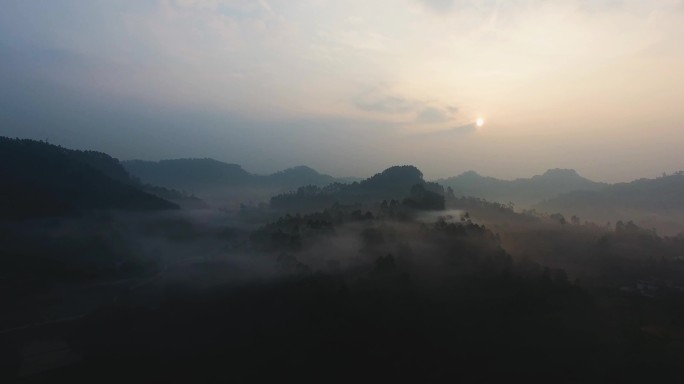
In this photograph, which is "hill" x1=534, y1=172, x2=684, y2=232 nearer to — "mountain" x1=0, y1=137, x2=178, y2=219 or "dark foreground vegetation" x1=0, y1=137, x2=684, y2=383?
"dark foreground vegetation" x1=0, y1=137, x2=684, y2=383

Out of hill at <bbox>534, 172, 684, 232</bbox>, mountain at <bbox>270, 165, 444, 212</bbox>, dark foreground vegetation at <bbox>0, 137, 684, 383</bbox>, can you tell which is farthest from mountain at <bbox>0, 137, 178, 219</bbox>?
hill at <bbox>534, 172, 684, 232</bbox>

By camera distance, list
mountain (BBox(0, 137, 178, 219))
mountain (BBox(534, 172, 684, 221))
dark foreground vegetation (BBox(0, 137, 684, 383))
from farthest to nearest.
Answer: mountain (BBox(534, 172, 684, 221)), mountain (BBox(0, 137, 178, 219)), dark foreground vegetation (BBox(0, 137, 684, 383))

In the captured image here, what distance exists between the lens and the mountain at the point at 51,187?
94562 mm

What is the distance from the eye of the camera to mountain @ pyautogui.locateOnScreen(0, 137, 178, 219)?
94.6m

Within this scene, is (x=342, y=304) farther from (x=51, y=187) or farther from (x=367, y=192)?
(x=367, y=192)

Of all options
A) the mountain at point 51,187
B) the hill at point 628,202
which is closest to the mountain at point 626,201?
the hill at point 628,202

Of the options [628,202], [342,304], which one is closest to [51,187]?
[342,304]

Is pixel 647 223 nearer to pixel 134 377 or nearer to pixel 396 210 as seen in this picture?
pixel 396 210

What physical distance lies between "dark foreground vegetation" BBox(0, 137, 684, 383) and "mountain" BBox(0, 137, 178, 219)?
2.17 metres

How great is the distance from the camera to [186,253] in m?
105

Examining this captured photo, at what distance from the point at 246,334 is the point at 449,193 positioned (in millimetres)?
100189

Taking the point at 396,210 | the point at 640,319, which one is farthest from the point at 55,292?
the point at 640,319

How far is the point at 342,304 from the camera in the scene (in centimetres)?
5859

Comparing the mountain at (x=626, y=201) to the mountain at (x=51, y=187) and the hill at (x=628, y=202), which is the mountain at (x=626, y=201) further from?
the mountain at (x=51, y=187)
